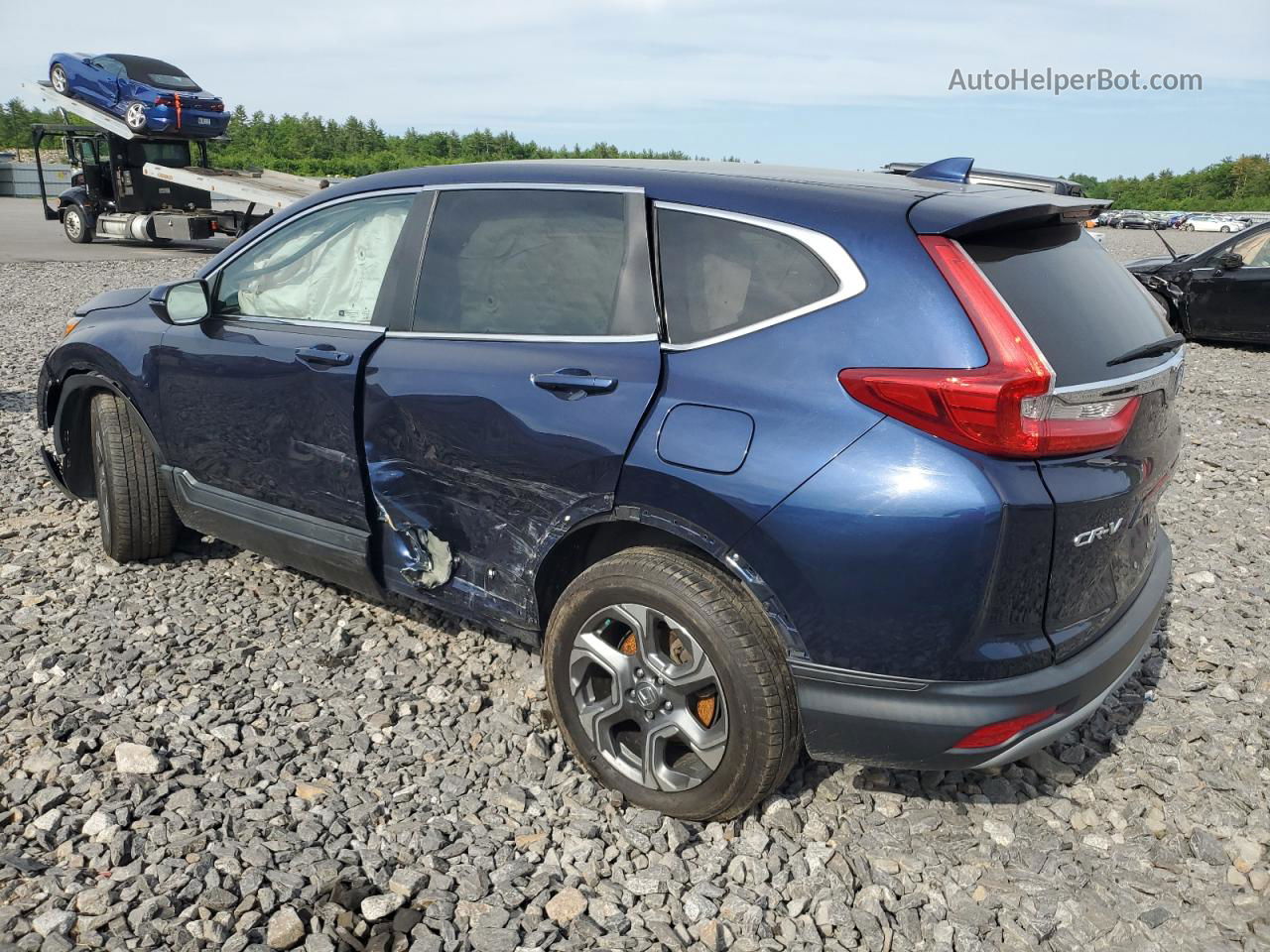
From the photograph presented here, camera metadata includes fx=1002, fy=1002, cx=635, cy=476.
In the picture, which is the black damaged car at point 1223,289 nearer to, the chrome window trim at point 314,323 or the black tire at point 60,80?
the chrome window trim at point 314,323

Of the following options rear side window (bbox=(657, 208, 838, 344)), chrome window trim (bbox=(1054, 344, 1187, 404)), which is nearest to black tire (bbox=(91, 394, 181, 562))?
rear side window (bbox=(657, 208, 838, 344))

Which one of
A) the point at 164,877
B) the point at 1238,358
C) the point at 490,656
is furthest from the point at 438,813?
the point at 1238,358

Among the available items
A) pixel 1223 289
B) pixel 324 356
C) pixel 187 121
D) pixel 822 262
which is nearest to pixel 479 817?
pixel 324 356

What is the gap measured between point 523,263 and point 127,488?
2.35 meters

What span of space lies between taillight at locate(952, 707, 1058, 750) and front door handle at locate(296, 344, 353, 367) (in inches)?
89.7

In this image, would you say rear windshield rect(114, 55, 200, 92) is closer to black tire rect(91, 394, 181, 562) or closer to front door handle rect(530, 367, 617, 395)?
black tire rect(91, 394, 181, 562)

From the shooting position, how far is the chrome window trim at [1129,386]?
7.87 ft

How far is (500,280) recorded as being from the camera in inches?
126

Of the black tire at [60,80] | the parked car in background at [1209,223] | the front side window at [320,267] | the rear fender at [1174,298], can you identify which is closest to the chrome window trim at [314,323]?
the front side window at [320,267]

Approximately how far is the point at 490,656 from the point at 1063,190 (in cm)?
303

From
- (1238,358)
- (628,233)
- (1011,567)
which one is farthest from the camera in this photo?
(1238,358)

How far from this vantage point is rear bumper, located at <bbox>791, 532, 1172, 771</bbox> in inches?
95.1

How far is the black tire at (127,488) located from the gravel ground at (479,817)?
367 mm

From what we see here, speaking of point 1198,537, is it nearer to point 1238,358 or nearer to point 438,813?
point 438,813
